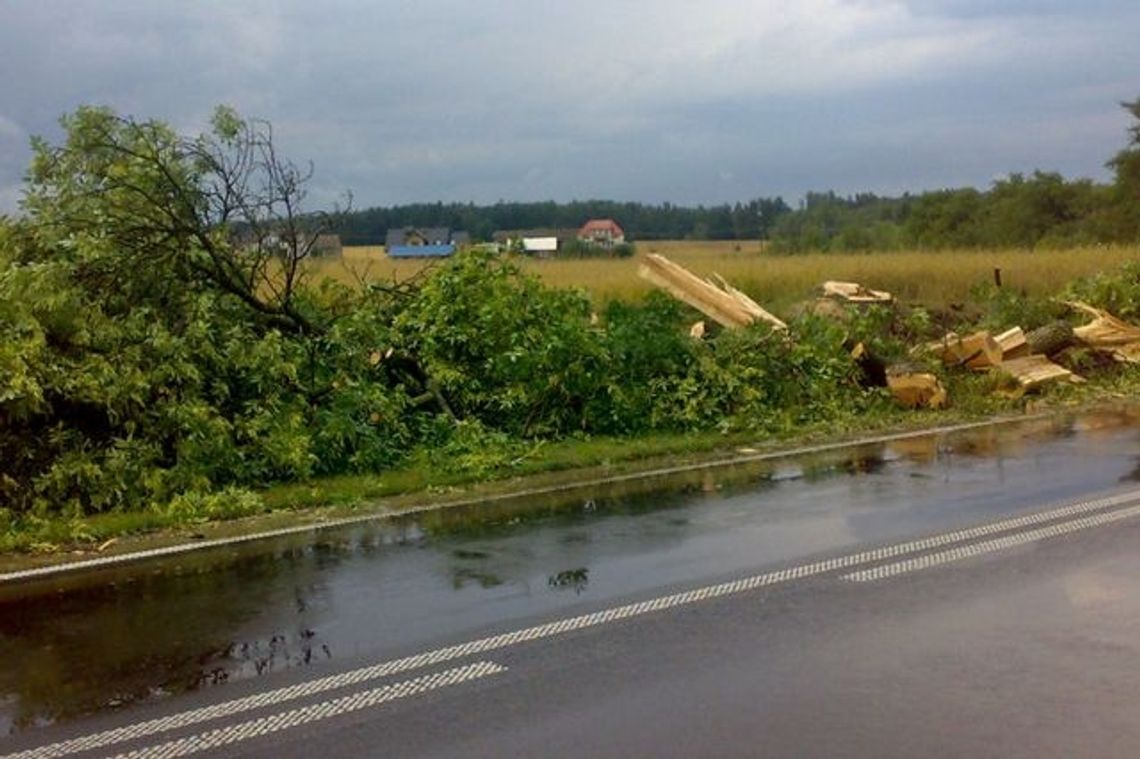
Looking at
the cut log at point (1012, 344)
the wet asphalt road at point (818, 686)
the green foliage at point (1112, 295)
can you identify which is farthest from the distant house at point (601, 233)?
the wet asphalt road at point (818, 686)

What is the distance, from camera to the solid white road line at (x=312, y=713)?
209 inches

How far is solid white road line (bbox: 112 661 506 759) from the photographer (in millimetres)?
5301

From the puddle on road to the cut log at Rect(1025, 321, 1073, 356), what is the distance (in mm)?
6423

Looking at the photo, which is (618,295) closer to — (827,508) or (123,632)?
(827,508)

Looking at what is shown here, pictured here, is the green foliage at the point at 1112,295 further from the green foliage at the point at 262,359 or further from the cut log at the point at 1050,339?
the green foliage at the point at 262,359

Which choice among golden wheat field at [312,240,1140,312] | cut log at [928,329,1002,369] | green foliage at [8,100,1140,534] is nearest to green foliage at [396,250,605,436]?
green foliage at [8,100,1140,534]

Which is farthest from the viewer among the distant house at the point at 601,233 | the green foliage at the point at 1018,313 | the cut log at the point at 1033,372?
the distant house at the point at 601,233

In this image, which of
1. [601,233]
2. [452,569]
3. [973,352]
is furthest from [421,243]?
[601,233]

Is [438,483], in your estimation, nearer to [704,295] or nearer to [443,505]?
[443,505]

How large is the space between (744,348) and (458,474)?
5158 millimetres

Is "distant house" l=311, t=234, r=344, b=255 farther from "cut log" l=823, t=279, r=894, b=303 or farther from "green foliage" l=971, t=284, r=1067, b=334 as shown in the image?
"green foliage" l=971, t=284, r=1067, b=334

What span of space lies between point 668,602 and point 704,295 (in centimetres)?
1213

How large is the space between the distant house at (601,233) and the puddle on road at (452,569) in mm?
32423

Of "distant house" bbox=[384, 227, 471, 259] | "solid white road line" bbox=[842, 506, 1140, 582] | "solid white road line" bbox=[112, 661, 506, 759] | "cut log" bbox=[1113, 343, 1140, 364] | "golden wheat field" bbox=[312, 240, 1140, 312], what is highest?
"distant house" bbox=[384, 227, 471, 259]
